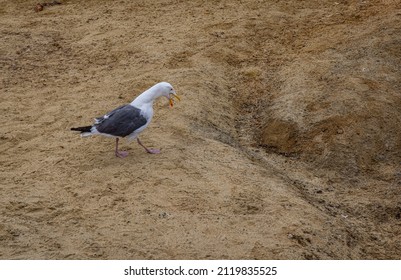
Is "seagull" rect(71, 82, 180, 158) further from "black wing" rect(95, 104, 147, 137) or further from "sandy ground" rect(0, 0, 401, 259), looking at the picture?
"sandy ground" rect(0, 0, 401, 259)

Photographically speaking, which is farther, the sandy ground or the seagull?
the seagull

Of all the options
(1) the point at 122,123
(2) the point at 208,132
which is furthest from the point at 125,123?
(2) the point at 208,132

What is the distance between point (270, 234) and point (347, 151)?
218 cm

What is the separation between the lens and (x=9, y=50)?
9.66m

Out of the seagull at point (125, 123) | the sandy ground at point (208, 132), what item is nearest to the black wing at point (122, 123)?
the seagull at point (125, 123)

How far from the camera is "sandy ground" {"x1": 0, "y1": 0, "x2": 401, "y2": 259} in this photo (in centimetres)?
541

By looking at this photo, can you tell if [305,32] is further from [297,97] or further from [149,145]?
[149,145]

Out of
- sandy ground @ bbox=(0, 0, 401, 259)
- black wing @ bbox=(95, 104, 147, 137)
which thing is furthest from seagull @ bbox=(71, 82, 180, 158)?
sandy ground @ bbox=(0, 0, 401, 259)

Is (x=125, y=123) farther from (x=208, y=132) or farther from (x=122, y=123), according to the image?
(x=208, y=132)

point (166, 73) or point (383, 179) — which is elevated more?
point (166, 73)

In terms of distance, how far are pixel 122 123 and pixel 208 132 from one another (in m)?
1.24

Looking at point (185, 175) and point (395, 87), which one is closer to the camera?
point (185, 175)

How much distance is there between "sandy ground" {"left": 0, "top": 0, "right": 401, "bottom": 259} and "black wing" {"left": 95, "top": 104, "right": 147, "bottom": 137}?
1.05 feet

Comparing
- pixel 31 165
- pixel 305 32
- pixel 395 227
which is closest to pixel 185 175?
pixel 31 165
